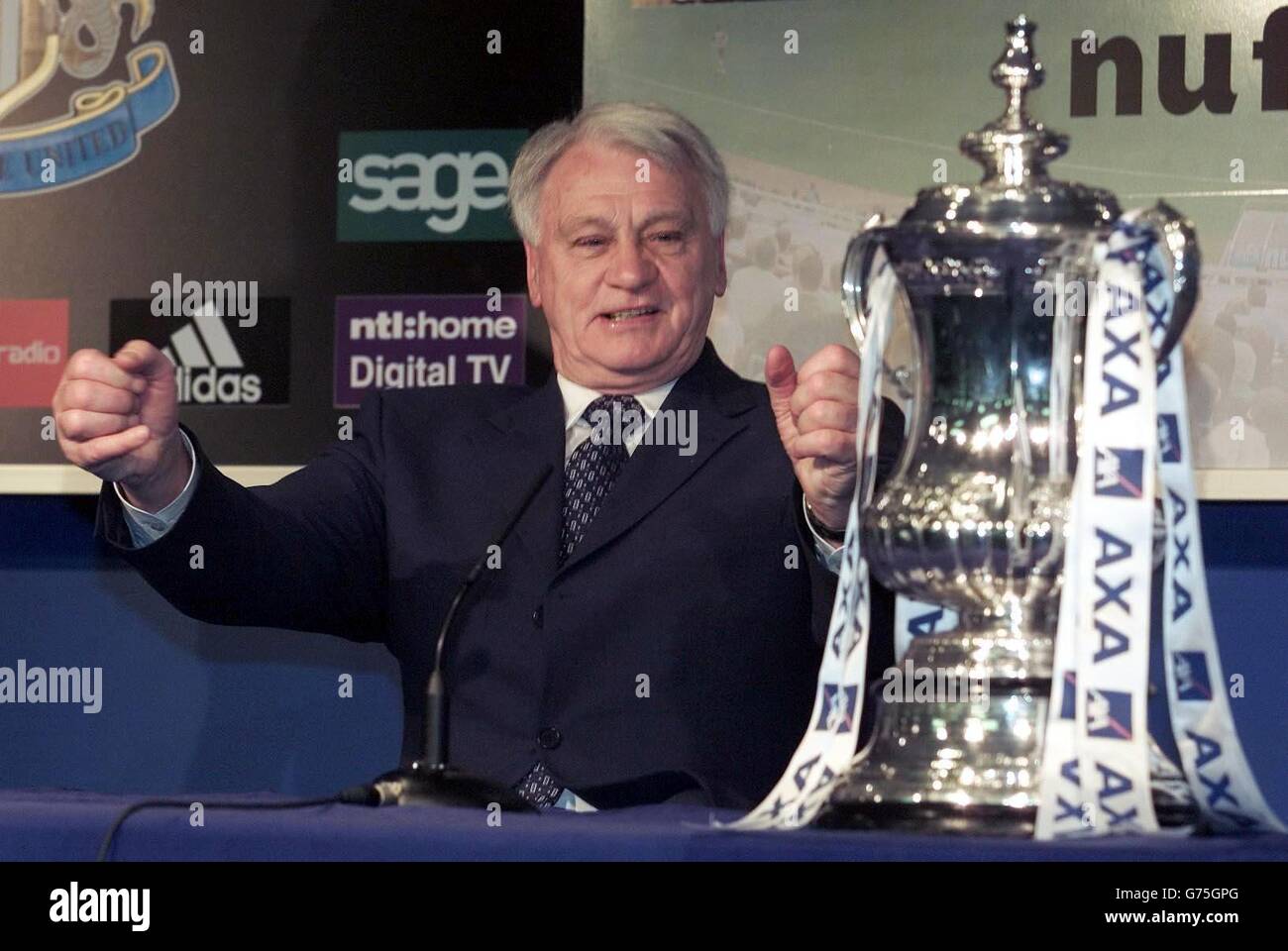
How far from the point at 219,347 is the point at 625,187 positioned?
719 millimetres

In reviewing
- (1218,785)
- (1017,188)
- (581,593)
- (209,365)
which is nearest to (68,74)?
(209,365)

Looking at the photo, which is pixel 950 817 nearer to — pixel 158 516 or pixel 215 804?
pixel 215 804

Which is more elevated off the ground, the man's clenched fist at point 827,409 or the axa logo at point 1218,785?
the man's clenched fist at point 827,409

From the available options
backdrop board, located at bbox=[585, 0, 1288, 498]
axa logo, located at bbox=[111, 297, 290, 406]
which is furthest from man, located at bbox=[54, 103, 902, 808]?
axa logo, located at bbox=[111, 297, 290, 406]

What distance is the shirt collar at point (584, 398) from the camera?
209 centimetres

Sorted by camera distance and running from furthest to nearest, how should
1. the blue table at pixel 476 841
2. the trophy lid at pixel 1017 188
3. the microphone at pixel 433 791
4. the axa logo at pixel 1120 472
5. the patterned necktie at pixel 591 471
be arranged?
the patterned necktie at pixel 591 471 → the microphone at pixel 433 791 → the trophy lid at pixel 1017 188 → the axa logo at pixel 1120 472 → the blue table at pixel 476 841

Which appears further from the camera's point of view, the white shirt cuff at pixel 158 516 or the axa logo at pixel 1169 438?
the white shirt cuff at pixel 158 516

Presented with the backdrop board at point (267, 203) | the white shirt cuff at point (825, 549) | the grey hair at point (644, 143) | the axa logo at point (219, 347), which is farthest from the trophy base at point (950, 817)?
the axa logo at point (219, 347)

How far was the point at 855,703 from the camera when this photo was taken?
1.04m

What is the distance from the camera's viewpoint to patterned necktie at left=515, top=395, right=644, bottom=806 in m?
1.95

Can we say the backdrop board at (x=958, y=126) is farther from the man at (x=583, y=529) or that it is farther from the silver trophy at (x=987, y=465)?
the silver trophy at (x=987, y=465)

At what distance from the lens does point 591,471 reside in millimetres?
1993
